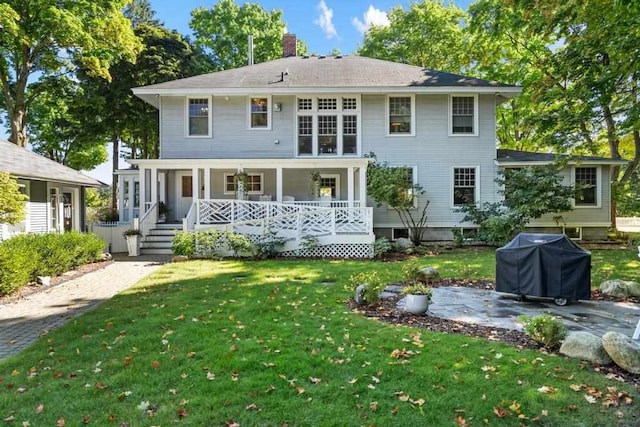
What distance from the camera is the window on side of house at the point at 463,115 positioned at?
1585 cm

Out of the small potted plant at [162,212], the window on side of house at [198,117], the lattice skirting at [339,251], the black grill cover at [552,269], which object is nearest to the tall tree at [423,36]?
Result: the window on side of house at [198,117]

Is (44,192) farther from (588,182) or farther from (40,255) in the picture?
(588,182)

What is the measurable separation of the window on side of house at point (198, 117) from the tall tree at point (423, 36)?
1646cm

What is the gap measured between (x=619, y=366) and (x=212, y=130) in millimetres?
14779

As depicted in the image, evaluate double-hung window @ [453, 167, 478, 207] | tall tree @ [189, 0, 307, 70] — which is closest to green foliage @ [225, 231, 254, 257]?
double-hung window @ [453, 167, 478, 207]

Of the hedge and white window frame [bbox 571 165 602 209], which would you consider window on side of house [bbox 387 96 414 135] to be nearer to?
white window frame [bbox 571 165 602 209]

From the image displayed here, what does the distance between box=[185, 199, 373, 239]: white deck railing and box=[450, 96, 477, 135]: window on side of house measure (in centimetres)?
596

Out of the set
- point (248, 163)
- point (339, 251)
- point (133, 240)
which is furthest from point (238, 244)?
point (133, 240)

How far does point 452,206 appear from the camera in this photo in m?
15.8

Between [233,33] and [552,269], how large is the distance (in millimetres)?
28859

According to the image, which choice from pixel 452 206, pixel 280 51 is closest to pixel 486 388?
pixel 452 206

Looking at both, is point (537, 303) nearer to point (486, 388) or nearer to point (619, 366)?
point (619, 366)

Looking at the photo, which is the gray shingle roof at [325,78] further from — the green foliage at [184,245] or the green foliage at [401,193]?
the green foliage at [184,245]

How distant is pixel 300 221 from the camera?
12.9 metres
